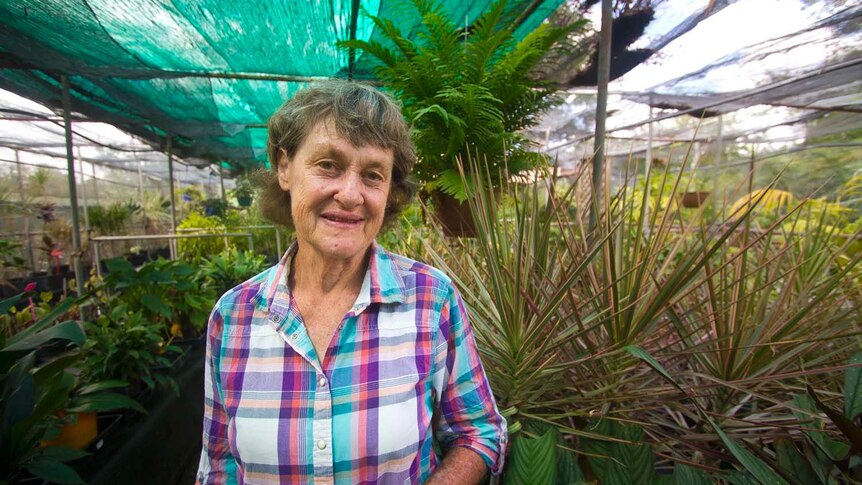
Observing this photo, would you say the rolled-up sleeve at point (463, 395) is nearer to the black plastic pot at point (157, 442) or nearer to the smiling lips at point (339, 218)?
the smiling lips at point (339, 218)

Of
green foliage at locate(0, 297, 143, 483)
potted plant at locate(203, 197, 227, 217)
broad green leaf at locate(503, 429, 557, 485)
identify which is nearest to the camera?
broad green leaf at locate(503, 429, 557, 485)

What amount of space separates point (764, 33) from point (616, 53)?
0.80 m

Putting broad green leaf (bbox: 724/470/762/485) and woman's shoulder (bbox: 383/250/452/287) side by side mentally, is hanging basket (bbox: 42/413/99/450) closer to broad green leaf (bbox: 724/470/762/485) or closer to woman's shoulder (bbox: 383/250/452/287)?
woman's shoulder (bbox: 383/250/452/287)

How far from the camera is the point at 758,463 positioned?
695 millimetres

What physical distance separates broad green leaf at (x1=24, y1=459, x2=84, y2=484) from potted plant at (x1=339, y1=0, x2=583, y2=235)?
4.70ft

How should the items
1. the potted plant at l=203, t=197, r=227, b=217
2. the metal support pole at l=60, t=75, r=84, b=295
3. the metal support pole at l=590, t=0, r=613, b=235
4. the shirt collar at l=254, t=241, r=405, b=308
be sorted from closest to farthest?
the shirt collar at l=254, t=241, r=405, b=308, the metal support pole at l=590, t=0, r=613, b=235, the metal support pole at l=60, t=75, r=84, b=295, the potted plant at l=203, t=197, r=227, b=217

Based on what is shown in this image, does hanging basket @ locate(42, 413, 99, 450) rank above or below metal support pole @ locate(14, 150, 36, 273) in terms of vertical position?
below

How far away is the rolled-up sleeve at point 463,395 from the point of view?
85cm

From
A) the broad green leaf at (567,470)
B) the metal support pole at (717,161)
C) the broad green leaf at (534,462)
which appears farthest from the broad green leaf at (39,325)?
the metal support pole at (717,161)

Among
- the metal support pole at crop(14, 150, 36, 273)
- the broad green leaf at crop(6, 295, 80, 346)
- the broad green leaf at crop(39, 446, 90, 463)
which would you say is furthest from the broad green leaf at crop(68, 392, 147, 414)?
the metal support pole at crop(14, 150, 36, 273)

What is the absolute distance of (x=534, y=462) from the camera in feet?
2.53

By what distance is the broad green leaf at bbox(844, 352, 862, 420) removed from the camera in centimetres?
73

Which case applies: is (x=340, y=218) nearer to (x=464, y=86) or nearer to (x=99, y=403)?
(x=464, y=86)

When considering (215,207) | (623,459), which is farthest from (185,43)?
(215,207)
